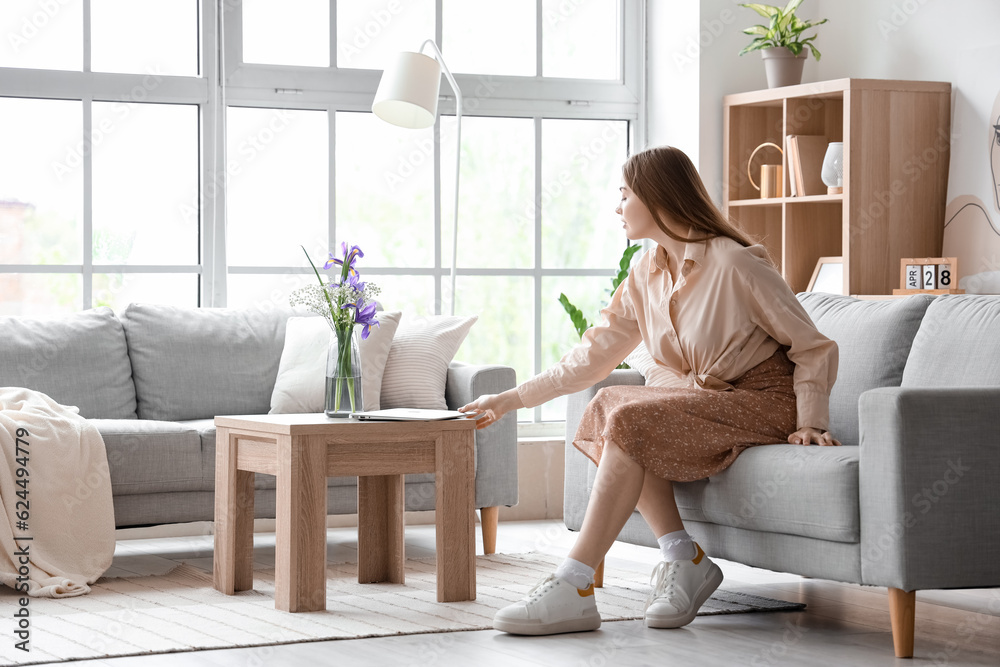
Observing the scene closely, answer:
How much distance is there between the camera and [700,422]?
9.04 ft

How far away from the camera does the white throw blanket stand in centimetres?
320

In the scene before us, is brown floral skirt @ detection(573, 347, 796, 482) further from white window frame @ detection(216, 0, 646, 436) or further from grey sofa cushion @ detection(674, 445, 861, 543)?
white window frame @ detection(216, 0, 646, 436)

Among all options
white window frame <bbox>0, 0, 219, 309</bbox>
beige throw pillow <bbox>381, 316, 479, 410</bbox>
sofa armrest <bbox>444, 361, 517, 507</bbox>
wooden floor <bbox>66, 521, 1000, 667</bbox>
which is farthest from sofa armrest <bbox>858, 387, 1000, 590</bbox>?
white window frame <bbox>0, 0, 219, 309</bbox>

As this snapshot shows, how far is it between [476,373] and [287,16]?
1755 mm

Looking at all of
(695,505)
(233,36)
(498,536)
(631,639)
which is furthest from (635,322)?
(233,36)

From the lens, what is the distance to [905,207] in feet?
14.8

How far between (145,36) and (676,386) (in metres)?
2.70

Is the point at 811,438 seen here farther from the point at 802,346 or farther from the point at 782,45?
the point at 782,45

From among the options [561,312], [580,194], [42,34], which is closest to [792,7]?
[580,194]

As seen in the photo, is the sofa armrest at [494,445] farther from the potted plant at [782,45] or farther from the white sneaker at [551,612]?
the potted plant at [782,45]

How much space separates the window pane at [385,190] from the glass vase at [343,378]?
1.88 meters

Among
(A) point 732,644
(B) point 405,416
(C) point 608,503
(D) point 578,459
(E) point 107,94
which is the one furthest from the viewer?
(E) point 107,94

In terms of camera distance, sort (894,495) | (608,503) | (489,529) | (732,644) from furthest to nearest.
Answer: (489,529)
(608,503)
(732,644)
(894,495)

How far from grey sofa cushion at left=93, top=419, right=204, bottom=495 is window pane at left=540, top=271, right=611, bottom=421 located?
191cm
